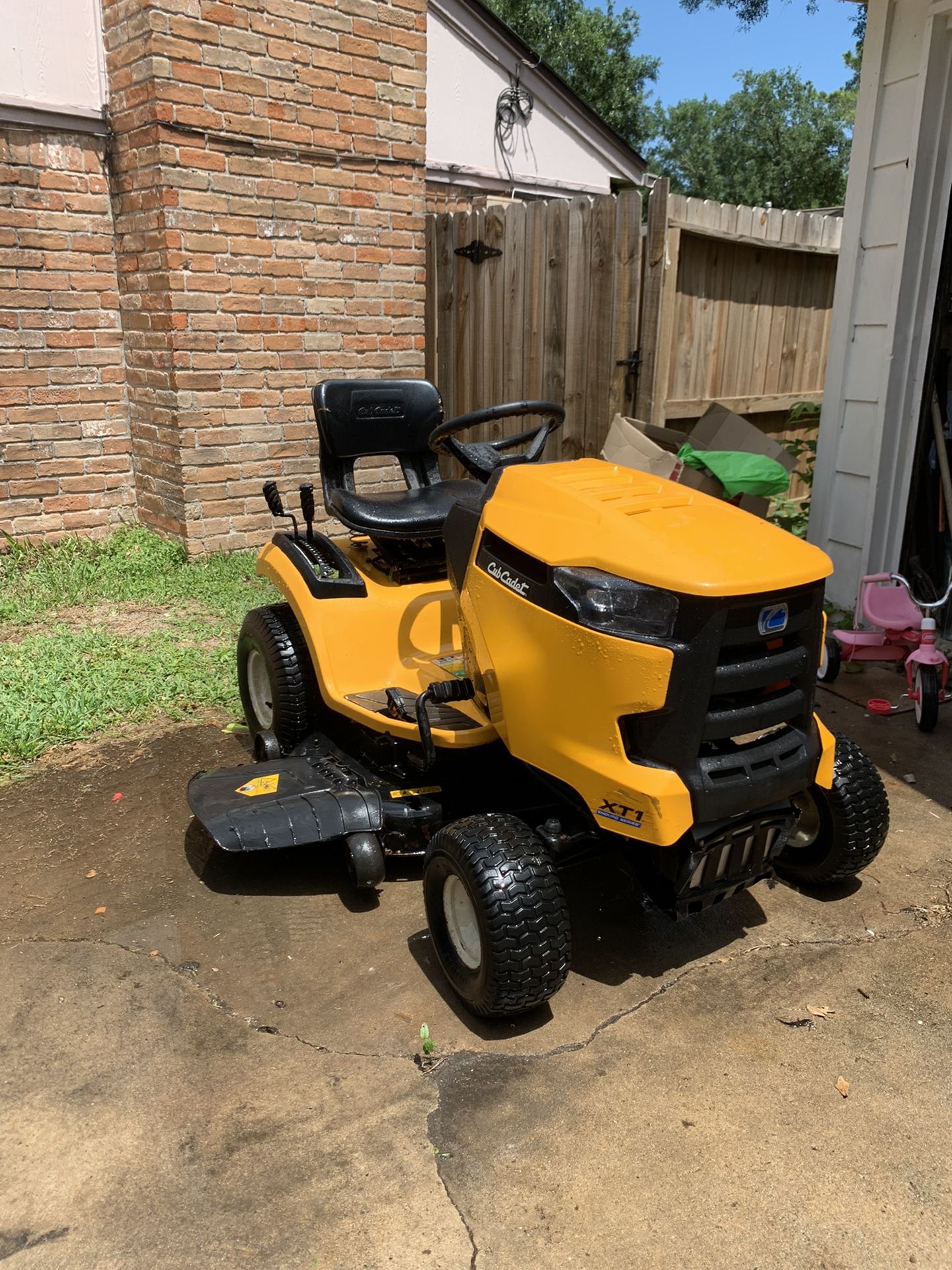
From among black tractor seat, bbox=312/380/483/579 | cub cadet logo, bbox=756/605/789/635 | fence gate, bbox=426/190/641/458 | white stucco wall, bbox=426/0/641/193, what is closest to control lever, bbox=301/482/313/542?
black tractor seat, bbox=312/380/483/579

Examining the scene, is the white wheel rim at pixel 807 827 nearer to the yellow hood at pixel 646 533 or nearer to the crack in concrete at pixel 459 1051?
the crack in concrete at pixel 459 1051

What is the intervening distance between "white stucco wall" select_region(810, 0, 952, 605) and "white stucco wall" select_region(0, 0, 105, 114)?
4070 mm

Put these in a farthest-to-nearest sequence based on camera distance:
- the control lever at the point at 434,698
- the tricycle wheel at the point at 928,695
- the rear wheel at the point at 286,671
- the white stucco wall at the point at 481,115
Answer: the white stucco wall at the point at 481,115
the tricycle wheel at the point at 928,695
the rear wheel at the point at 286,671
the control lever at the point at 434,698

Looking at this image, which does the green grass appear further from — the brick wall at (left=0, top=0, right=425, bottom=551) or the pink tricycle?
the pink tricycle

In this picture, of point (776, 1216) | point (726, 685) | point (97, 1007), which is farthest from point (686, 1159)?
point (97, 1007)

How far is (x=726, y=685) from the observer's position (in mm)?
2100

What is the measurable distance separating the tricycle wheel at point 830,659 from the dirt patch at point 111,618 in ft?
10.2

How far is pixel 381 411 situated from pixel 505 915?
6.65 feet

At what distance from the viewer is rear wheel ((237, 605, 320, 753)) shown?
3.35m

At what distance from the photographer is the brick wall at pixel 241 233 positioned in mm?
5371

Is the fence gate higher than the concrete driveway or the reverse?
higher

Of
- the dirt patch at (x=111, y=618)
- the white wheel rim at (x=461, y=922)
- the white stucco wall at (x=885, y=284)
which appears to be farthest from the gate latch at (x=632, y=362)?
the white wheel rim at (x=461, y=922)

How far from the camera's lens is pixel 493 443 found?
3.28 m

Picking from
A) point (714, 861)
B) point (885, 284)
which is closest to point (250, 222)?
point (885, 284)
